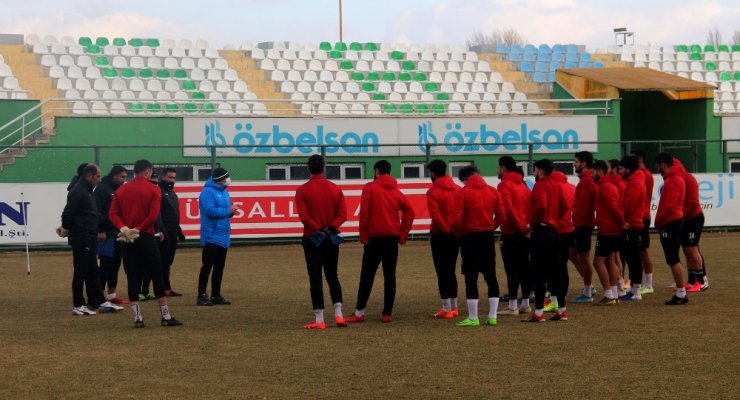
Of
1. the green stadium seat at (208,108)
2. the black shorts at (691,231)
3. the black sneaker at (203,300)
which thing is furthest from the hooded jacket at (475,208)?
the green stadium seat at (208,108)

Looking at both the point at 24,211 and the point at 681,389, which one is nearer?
the point at 681,389

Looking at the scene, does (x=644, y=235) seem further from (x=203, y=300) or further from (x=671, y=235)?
(x=203, y=300)

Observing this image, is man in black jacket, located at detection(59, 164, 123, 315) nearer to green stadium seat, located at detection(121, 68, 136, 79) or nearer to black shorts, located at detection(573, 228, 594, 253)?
black shorts, located at detection(573, 228, 594, 253)

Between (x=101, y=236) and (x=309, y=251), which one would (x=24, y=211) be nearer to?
(x=101, y=236)

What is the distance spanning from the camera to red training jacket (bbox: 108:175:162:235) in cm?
1297

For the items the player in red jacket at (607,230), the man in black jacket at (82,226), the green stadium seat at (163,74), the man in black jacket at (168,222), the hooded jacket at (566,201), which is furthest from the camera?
the green stadium seat at (163,74)

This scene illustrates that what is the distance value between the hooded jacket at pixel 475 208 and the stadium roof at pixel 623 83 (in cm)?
2011

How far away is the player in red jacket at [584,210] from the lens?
14859 millimetres

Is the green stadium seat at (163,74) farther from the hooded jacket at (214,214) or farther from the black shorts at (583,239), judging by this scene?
the black shorts at (583,239)

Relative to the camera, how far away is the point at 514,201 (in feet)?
44.9

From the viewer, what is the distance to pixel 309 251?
1298 centimetres

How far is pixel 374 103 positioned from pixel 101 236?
730 inches

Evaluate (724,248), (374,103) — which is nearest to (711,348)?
(724,248)

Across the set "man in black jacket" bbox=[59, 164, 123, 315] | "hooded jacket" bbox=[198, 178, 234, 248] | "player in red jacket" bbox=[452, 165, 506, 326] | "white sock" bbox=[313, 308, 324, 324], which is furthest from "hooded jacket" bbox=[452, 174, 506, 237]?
"man in black jacket" bbox=[59, 164, 123, 315]
